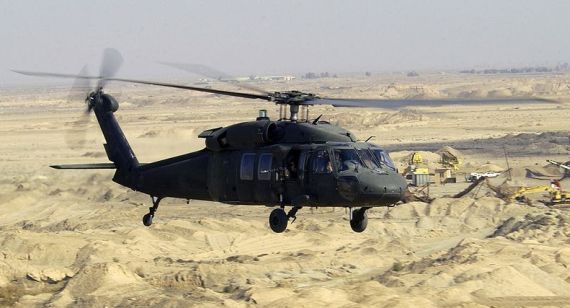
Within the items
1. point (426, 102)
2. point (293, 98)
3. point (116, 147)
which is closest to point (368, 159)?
point (293, 98)

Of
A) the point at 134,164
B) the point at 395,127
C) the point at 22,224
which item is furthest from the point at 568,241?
the point at 395,127

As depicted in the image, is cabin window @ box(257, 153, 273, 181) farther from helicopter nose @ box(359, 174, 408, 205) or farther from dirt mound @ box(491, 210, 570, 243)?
dirt mound @ box(491, 210, 570, 243)

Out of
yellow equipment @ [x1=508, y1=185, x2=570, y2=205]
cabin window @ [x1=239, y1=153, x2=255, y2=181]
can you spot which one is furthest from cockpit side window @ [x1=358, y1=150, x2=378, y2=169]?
yellow equipment @ [x1=508, y1=185, x2=570, y2=205]

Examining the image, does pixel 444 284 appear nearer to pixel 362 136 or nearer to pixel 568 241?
pixel 568 241

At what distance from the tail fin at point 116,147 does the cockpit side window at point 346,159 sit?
605cm

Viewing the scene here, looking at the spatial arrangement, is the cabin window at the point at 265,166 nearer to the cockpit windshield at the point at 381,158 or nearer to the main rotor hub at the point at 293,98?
the main rotor hub at the point at 293,98

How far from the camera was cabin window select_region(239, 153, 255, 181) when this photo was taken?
18594 millimetres

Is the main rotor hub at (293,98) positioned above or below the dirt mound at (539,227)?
above

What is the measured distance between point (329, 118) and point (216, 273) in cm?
6366

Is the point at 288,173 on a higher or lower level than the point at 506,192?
higher

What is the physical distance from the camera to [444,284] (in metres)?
26.7

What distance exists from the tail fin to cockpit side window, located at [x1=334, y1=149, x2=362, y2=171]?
238 inches

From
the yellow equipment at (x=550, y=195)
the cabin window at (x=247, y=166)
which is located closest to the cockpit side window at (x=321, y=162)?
the cabin window at (x=247, y=166)

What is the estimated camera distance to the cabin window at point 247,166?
18.6m
